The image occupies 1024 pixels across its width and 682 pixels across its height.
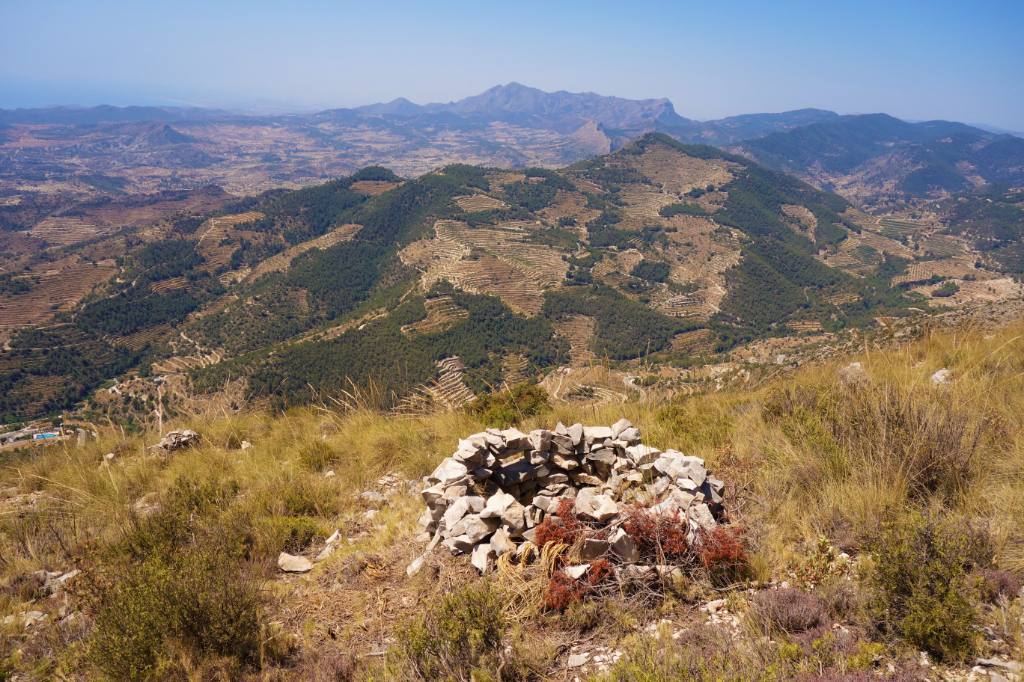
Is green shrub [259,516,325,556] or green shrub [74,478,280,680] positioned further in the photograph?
green shrub [259,516,325,556]

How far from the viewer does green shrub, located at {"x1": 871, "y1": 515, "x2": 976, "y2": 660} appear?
8.68 ft

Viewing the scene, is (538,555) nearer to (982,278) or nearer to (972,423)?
(972,423)

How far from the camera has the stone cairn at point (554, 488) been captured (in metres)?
4.17

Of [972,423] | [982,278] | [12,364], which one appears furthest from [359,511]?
[982,278]

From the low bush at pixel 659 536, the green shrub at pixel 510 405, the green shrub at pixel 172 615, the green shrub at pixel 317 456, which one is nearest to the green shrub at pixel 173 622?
the green shrub at pixel 172 615

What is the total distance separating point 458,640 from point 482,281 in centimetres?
9567

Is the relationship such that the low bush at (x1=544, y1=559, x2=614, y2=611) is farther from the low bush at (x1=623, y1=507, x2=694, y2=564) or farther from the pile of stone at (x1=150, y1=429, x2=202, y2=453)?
the pile of stone at (x1=150, y1=429, x2=202, y2=453)

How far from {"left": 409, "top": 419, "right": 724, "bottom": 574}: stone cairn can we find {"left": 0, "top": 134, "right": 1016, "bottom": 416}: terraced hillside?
33.6 meters

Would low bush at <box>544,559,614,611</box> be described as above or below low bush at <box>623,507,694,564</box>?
below

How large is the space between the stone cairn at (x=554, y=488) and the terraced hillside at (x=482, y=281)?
3359 centimetres

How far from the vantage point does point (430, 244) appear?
117 meters

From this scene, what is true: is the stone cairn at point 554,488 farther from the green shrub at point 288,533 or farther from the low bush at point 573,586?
the green shrub at point 288,533

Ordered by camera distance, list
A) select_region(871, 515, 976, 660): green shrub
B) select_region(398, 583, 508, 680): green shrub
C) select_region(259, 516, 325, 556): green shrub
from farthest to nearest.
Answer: select_region(259, 516, 325, 556): green shrub
select_region(398, 583, 508, 680): green shrub
select_region(871, 515, 976, 660): green shrub

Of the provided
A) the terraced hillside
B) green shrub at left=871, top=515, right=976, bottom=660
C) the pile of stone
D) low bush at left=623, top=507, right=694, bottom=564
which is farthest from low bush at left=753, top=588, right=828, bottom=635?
the terraced hillside
